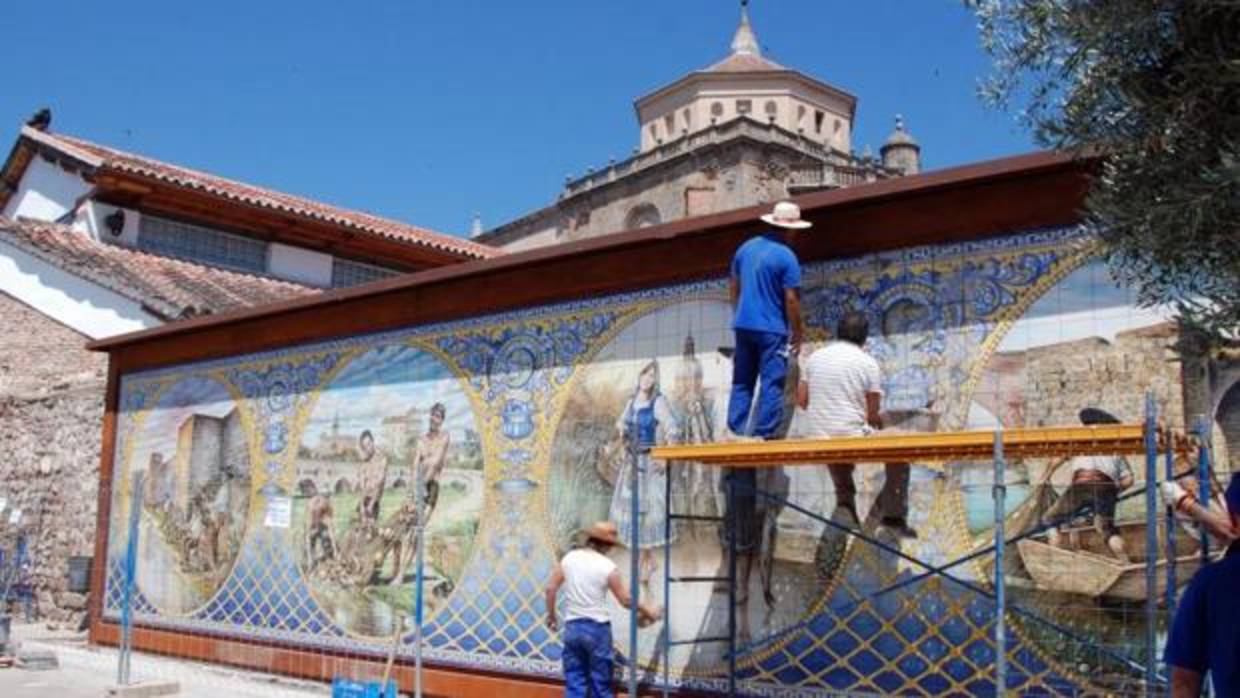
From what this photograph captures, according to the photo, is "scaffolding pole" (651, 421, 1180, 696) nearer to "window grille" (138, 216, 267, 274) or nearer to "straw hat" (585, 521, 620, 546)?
"straw hat" (585, 521, 620, 546)

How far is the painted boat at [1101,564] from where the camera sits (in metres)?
6.60

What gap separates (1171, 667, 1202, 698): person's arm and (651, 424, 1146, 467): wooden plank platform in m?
1.66

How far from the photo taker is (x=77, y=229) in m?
20.7

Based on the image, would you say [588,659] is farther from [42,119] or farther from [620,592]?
[42,119]

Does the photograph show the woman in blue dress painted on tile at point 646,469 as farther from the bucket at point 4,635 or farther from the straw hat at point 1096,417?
the bucket at point 4,635

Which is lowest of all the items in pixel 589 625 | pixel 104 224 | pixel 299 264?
pixel 589 625

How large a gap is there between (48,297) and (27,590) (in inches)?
173

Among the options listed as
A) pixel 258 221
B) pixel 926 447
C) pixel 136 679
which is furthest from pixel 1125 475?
pixel 258 221

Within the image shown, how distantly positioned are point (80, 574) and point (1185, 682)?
13.0 metres

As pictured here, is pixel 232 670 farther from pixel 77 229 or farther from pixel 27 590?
pixel 77 229

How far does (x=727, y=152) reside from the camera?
46031 mm

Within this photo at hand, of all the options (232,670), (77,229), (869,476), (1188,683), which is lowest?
(232,670)

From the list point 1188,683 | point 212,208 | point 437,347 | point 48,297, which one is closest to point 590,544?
point 437,347

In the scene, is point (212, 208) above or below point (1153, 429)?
above
